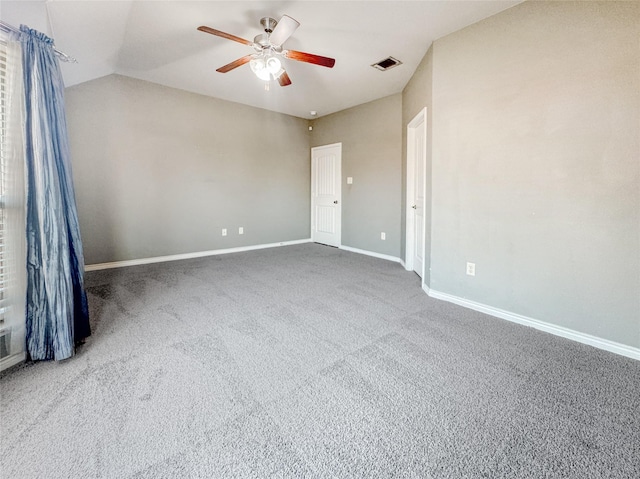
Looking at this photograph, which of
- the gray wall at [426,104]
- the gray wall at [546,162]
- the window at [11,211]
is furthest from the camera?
the gray wall at [426,104]

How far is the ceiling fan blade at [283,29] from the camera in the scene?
2.10m

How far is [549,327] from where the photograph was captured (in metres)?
2.28

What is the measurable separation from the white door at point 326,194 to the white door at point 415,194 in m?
1.70

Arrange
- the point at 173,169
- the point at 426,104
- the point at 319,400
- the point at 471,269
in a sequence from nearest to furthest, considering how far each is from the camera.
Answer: the point at 319,400 < the point at 471,269 < the point at 426,104 < the point at 173,169

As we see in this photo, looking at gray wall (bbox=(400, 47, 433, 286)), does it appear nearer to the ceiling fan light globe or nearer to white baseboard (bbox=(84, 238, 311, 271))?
the ceiling fan light globe

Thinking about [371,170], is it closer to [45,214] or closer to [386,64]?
[386,64]

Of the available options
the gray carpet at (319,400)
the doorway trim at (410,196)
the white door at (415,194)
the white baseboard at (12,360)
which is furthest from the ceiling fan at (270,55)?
the white baseboard at (12,360)

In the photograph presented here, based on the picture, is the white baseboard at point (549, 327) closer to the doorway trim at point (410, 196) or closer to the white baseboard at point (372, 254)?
the doorway trim at point (410, 196)

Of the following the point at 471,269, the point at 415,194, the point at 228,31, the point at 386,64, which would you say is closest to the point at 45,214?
the point at 228,31

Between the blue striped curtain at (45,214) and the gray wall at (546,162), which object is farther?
the gray wall at (546,162)

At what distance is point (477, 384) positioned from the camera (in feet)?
5.34

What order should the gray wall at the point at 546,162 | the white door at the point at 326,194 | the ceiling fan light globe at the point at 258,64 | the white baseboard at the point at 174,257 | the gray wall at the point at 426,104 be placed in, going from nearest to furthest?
1. the gray wall at the point at 546,162
2. the ceiling fan light globe at the point at 258,64
3. the gray wall at the point at 426,104
4. the white baseboard at the point at 174,257
5. the white door at the point at 326,194

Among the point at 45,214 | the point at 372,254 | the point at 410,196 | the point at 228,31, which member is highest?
the point at 228,31

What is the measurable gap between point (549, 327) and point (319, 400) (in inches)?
78.4
